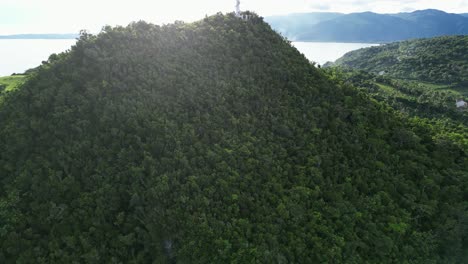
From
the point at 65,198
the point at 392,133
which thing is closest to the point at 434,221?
the point at 392,133

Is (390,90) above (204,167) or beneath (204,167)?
beneath

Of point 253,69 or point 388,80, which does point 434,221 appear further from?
point 388,80

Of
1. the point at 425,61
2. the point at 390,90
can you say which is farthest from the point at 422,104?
the point at 425,61

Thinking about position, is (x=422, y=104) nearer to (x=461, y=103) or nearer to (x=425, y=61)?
(x=461, y=103)

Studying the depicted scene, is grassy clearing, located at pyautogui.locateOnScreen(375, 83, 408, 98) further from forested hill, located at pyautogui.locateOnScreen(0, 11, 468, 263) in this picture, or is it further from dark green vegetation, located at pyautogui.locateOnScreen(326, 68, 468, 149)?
forested hill, located at pyautogui.locateOnScreen(0, 11, 468, 263)

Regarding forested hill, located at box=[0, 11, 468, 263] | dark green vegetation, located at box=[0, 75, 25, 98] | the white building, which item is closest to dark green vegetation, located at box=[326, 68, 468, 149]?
the white building
